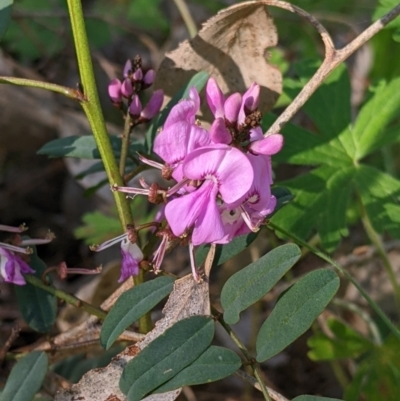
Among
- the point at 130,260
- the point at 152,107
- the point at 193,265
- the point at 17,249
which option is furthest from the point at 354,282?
the point at 17,249

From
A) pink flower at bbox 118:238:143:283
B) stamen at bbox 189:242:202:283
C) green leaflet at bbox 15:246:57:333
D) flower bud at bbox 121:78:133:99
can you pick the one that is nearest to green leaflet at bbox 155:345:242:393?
stamen at bbox 189:242:202:283

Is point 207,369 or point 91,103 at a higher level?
point 91,103

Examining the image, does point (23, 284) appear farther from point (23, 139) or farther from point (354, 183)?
point (23, 139)

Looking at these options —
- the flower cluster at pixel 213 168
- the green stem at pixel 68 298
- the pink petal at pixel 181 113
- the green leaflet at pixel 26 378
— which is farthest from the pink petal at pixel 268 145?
the green leaflet at pixel 26 378

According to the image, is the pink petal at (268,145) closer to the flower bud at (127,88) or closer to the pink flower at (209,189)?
the pink flower at (209,189)

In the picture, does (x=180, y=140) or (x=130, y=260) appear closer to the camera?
(x=180, y=140)

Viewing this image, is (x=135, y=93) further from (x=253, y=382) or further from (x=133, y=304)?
(x=253, y=382)
